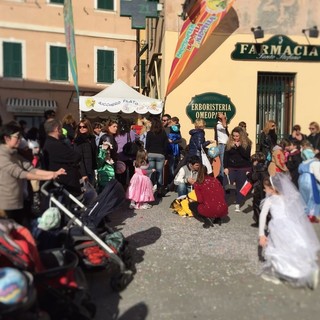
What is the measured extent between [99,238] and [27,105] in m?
18.7

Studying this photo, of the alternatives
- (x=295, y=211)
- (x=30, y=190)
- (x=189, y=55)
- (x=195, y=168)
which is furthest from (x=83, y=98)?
(x=295, y=211)

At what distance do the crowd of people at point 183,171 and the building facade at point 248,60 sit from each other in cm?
159

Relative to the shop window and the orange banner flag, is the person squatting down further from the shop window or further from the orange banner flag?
the shop window

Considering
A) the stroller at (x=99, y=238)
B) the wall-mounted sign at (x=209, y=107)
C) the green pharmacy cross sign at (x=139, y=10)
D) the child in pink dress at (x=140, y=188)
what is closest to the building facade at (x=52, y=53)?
the green pharmacy cross sign at (x=139, y=10)

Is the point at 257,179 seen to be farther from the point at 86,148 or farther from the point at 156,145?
the point at 86,148

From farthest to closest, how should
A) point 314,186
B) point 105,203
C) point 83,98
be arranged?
point 83,98
point 314,186
point 105,203

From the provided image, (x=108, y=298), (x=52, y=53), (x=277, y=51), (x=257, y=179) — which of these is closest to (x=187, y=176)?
(x=257, y=179)

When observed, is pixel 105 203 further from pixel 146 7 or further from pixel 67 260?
pixel 146 7

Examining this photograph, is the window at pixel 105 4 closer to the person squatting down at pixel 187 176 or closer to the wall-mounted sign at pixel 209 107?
the wall-mounted sign at pixel 209 107

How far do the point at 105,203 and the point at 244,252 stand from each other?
203cm

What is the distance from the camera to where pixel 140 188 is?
7.82m

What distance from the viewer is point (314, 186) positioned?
22.7ft

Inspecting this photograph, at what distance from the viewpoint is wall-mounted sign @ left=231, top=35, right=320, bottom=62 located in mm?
11109

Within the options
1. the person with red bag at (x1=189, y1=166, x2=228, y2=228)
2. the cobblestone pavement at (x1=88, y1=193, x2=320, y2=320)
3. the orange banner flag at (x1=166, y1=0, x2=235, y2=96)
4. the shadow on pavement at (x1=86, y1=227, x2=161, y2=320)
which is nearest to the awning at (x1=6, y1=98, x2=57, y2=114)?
the orange banner flag at (x1=166, y1=0, x2=235, y2=96)
